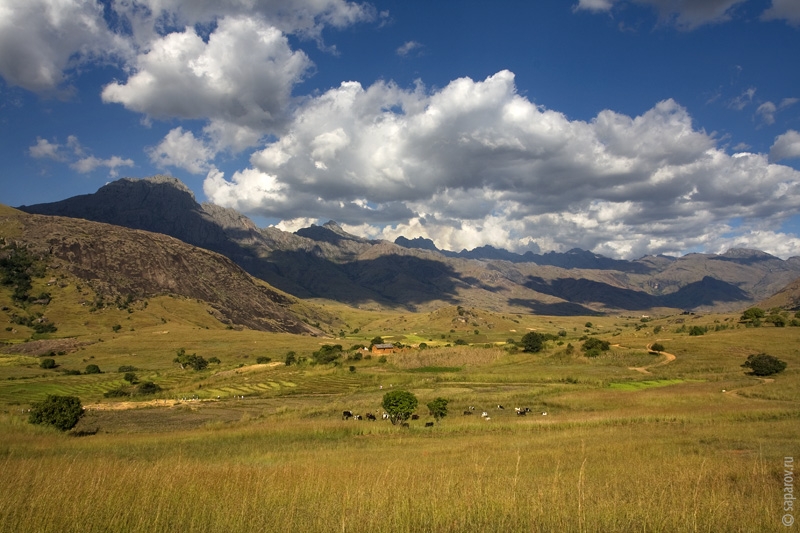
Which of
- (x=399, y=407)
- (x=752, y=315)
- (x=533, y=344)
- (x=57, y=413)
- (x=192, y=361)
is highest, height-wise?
(x=752, y=315)

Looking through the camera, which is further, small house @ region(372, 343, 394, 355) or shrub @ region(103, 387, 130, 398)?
small house @ region(372, 343, 394, 355)

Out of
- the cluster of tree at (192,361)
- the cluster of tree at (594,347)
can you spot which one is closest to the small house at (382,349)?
the cluster of tree at (192,361)

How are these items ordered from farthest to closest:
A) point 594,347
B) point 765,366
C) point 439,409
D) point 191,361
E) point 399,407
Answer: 1. point 191,361
2. point 594,347
3. point 765,366
4. point 439,409
5. point 399,407

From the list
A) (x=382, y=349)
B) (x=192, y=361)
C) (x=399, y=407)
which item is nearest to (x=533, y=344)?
(x=382, y=349)

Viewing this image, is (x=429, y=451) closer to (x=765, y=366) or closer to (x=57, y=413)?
(x=57, y=413)

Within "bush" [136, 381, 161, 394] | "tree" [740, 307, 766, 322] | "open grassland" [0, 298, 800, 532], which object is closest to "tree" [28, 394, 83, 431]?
"open grassland" [0, 298, 800, 532]

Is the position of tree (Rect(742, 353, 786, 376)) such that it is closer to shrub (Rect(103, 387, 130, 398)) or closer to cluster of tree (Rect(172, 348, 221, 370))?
shrub (Rect(103, 387, 130, 398))

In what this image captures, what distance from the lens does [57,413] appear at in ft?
123

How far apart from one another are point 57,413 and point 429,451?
32.6m

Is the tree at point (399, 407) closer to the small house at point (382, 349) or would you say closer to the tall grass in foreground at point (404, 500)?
the tall grass in foreground at point (404, 500)

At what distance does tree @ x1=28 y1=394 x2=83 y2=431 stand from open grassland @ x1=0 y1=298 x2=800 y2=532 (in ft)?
4.75

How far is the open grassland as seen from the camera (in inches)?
323

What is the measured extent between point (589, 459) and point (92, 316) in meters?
209

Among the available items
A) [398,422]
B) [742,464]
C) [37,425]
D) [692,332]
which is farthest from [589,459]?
[692,332]
